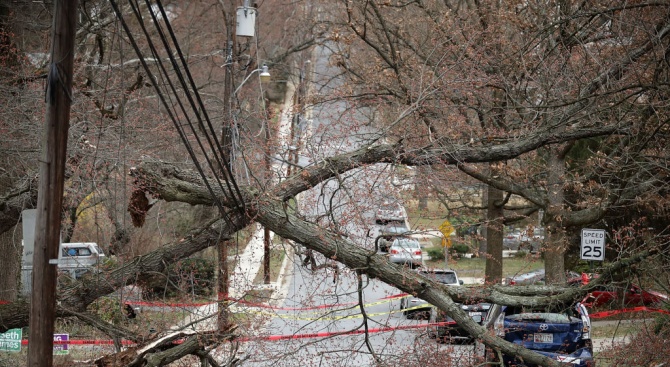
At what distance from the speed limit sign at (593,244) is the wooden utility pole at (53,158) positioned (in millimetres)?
10329

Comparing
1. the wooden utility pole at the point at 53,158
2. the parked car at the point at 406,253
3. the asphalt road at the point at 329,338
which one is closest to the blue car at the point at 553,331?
the asphalt road at the point at 329,338

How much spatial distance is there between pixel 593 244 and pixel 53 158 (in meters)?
10.6

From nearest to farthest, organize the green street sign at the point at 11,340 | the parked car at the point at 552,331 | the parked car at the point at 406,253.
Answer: the parked car at the point at 406,253, the green street sign at the point at 11,340, the parked car at the point at 552,331

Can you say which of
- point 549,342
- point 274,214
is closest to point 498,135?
point 549,342

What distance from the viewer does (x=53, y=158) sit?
6332 mm

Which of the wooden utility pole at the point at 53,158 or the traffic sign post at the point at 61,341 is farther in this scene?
the traffic sign post at the point at 61,341

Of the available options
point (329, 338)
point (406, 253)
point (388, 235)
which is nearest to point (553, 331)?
point (406, 253)

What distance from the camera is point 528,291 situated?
32.7 feet

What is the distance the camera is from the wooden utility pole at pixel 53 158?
6.31m

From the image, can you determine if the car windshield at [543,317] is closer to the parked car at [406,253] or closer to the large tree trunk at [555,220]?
the parked car at [406,253]

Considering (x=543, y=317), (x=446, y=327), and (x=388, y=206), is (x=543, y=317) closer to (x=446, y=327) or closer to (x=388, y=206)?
(x=446, y=327)

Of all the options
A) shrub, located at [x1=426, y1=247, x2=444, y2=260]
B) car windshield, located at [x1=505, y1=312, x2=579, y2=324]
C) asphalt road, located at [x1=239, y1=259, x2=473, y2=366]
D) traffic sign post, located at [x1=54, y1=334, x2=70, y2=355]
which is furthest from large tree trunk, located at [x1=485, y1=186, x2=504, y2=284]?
shrub, located at [x1=426, y1=247, x2=444, y2=260]

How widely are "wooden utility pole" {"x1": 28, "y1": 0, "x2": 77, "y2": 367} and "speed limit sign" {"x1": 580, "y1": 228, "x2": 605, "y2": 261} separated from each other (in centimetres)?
1033

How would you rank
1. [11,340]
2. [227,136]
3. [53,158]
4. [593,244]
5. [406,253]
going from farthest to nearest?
[227,136] → [593,244] → [406,253] → [11,340] → [53,158]
